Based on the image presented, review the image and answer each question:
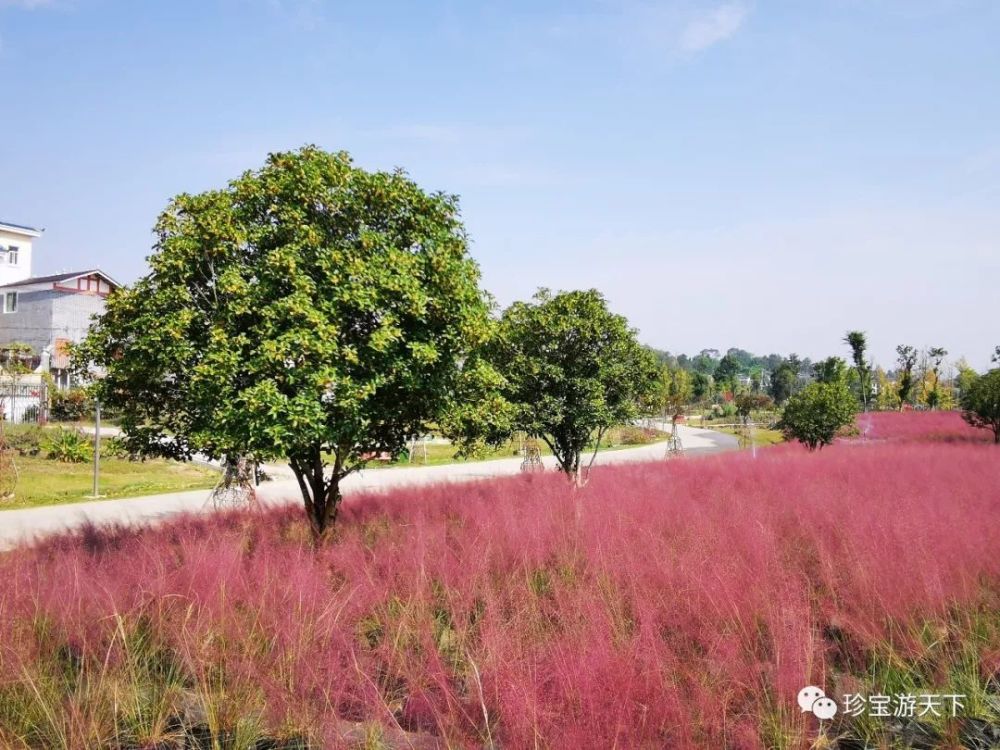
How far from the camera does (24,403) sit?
24406 millimetres

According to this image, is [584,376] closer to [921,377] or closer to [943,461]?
[943,461]

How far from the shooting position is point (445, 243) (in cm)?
756

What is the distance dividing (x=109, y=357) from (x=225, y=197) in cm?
218

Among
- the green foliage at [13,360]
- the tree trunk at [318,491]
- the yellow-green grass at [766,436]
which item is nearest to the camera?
the tree trunk at [318,491]

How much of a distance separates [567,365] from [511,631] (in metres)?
6.75

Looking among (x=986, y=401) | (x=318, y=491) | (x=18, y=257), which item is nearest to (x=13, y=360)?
(x=18, y=257)

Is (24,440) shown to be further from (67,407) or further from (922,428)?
(922,428)

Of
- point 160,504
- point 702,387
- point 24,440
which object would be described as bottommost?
point 160,504

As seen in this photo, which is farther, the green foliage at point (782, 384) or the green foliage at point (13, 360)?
the green foliage at point (782, 384)

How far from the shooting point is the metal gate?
75.1 ft

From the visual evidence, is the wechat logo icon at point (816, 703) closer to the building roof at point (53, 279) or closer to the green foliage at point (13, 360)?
the green foliage at point (13, 360)

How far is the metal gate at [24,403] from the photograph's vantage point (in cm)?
2289

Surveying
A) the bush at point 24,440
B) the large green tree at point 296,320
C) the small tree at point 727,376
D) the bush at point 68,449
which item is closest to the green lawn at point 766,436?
the small tree at point 727,376

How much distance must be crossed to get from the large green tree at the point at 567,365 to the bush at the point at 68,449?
588 inches
